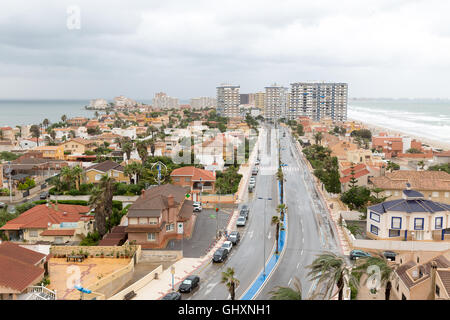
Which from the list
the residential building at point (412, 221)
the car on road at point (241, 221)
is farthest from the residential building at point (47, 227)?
the residential building at point (412, 221)

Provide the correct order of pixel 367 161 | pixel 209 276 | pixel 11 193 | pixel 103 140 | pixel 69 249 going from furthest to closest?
pixel 103 140, pixel 367 161, pixel 11 193, pixel 69 249, pixel 209 276

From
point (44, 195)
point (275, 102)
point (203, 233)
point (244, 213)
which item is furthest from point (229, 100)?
point (203, 233)

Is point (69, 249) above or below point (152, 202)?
below

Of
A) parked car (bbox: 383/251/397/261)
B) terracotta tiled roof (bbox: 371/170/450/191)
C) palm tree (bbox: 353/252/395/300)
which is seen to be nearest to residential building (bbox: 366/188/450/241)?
parked car (bbox: 383/251/397/261)

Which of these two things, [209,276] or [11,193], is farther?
[11,193]
